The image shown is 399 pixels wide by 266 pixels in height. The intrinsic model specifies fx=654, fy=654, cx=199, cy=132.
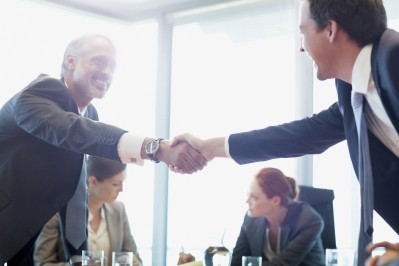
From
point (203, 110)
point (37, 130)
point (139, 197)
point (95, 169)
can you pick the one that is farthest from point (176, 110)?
point (37, 130)

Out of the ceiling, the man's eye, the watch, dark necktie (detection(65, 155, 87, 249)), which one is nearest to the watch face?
the watch

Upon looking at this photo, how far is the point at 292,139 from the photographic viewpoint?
2453 millimetres

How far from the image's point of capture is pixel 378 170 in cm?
183

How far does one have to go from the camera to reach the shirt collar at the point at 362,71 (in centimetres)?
182

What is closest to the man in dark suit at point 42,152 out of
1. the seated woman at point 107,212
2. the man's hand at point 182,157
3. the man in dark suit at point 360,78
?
the man's hand at point 182,157

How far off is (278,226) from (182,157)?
4.66 feet

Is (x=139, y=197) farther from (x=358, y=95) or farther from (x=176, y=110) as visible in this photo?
(x=358, y=95)

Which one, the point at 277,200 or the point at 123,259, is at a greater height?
the point at 277,200

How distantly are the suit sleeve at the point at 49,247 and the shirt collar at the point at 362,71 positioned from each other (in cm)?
192

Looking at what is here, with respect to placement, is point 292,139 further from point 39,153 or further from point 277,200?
point 277,200

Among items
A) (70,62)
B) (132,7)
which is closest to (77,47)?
(70,62)

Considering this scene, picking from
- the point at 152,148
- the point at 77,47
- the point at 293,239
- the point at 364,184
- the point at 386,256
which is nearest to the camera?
the point at 386,256

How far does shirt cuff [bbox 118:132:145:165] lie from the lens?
241 cm

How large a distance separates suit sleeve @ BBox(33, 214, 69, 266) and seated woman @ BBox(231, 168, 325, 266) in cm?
99
